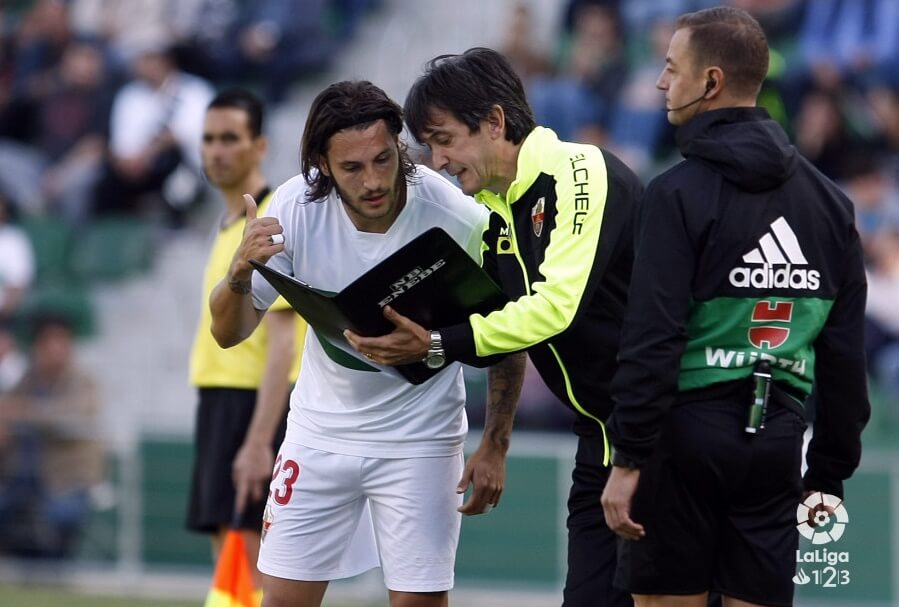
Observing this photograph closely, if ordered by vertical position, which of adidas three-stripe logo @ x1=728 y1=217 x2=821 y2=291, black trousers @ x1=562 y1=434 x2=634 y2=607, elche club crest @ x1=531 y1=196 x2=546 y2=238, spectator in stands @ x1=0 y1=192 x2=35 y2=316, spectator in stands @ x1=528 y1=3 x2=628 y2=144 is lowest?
black trousers @ x1=562 y1=434 x2=634 y2=607

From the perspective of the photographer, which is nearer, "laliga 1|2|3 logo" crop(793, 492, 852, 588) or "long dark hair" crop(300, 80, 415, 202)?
"laliga 1|2|3 logo" crop(793, 492, 852, 588)

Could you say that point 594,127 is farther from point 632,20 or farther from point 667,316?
point 667,316

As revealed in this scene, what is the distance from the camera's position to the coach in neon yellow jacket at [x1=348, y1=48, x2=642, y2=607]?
4113 mm

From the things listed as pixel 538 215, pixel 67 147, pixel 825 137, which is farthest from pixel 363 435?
pixel 67 147

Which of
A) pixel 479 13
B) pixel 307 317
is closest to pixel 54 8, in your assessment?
pixel 479 13

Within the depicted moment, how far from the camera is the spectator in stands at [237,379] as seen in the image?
5.84 meters

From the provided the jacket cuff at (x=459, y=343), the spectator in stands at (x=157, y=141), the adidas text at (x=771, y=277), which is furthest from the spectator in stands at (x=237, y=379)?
the spectator in stands at (x=157, y=141)

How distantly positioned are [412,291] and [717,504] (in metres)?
1.03

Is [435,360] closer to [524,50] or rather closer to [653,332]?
[653,332]

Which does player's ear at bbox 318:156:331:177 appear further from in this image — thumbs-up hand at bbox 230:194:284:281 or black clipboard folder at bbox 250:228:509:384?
black clipboard folder at bbox 250:228:509:384

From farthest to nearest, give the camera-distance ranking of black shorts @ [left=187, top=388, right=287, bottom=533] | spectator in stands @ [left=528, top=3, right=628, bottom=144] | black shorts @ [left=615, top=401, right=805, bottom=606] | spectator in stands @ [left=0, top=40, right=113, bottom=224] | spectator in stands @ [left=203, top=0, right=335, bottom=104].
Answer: spectator in stands @ [left=203, top=0, right=335, bottom=104]
spectator in stands @ [left=0, top=40, right=113, bottom=224]
spectator in stands @ [left=528, top=3, right=628, bottom=144]
black shorts @ [left=187, top=388, right=287, bottom=533]
black shorts @ [left=615, top=401, right=805, bottom=606]

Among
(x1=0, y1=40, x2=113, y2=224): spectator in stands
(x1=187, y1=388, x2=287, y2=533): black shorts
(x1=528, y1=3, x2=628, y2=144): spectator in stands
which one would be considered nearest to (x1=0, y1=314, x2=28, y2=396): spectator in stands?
(x1=0, y1=40, x2=113, y2=224): spectator in stands

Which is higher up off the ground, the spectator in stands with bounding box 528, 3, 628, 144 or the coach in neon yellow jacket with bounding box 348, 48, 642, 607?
the spectator in stands with bounding box 528, 3, 628, 144

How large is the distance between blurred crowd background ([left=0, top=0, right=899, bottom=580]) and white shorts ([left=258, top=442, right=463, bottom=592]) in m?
5.29
